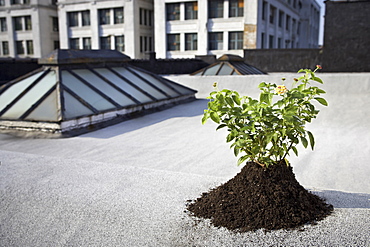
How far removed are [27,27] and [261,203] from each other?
64.8 metres

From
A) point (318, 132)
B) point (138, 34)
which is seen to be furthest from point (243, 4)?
point (318, 132)

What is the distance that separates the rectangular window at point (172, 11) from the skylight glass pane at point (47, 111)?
42.8 meters

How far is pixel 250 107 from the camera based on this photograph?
4512 mm

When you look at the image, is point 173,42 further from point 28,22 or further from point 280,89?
point 280,89

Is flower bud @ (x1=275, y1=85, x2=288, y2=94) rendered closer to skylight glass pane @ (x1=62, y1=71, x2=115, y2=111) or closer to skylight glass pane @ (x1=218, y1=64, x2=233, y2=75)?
skylight glass pane @ (x1=62, y1=71, x2=115, y2=111)

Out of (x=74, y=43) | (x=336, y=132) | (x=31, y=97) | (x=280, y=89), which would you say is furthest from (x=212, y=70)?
(x=74, y=43)

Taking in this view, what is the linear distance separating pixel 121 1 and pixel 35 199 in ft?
170

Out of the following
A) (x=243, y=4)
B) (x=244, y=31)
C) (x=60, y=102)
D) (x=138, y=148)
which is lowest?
(x=138, y=148)

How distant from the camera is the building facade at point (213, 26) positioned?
48094 mm

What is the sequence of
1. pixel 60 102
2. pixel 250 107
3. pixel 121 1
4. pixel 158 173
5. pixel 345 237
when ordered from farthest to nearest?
1. pixel 121 1
2. pixel 60 102
3. pixel 158 173
4. pixel 250 107
5. pixel 345 237

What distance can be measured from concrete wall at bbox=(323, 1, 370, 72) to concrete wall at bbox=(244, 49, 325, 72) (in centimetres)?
123

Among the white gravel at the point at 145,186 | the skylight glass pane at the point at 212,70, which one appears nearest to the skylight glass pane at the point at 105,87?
the white gravel at the point at 145,186

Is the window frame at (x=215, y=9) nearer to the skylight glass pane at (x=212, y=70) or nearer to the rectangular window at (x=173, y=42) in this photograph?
the rectangular window at (x=173, y=42)

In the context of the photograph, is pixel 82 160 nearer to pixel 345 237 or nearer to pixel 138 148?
pixel 138 148
